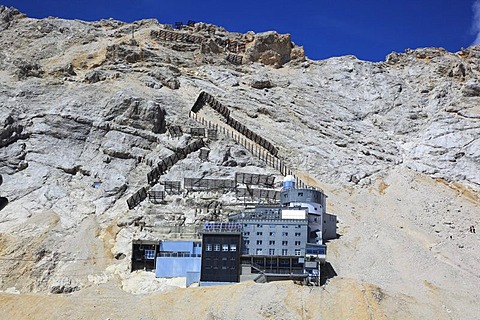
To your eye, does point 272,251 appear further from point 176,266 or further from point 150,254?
point 150,254

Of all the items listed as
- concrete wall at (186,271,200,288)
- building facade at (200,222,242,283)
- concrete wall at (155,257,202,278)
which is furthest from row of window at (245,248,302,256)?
concrete wall at (186,271,200,288)

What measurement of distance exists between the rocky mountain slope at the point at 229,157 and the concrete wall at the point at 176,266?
1.27m

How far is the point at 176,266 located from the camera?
2259 inches

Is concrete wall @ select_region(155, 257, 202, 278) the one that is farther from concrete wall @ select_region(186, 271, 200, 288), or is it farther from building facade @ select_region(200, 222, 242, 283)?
building facade @ select_region(200, 222, 242, 283)

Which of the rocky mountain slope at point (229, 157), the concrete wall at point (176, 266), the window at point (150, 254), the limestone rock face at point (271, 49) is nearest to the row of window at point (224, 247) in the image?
the concrete wall at point (176, 266)

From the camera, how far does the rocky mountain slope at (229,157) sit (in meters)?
54.8

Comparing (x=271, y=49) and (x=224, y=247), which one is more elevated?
(x=271, y=49)

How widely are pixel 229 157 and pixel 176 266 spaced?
64.9 feet

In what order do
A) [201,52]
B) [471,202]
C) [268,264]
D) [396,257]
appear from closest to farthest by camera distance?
[268,264]
[396,257]
[471,202]
[201,52]

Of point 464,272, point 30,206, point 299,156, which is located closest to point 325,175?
point 299,156

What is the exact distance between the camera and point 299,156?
3199 inches

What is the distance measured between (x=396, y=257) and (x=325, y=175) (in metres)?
20.5

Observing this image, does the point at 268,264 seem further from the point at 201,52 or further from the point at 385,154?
the point at 201,52

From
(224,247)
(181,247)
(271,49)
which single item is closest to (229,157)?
(181,247)
